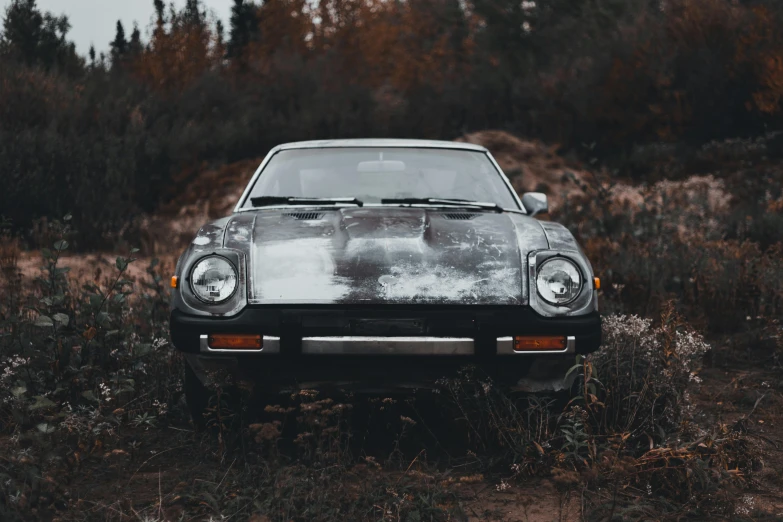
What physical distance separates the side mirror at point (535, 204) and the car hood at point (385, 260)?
81 cm

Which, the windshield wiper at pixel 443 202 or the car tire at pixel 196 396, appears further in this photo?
the windshield wiper at pixel 443 202

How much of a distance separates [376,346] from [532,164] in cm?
1114

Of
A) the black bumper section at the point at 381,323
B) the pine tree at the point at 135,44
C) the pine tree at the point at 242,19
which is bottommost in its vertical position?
the black bumper section at the point at 381,323

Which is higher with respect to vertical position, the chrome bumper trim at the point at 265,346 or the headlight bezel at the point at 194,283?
the headlight bezel at the point at 194,283

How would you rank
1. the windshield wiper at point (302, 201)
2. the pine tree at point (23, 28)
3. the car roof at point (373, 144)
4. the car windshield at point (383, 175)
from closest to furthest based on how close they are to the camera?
the windshield wiper at point (302, 201) → the car windshield at point (383, 175) → the car roof at point (373, 144) → the pine tree at point (23, 28)

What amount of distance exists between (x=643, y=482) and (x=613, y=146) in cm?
1322

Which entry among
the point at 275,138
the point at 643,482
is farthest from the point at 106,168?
the point at 643,482

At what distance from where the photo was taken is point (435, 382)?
3115mm

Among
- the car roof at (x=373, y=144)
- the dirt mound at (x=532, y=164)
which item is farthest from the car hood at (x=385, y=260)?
the dirt mound at (x=532, y=164)

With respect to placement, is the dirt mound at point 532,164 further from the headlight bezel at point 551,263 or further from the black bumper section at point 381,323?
the black bumper section at point 381,323

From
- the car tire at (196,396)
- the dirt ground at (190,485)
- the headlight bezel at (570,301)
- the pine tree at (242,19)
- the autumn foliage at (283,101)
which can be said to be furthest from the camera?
the pine tree at (242,19)

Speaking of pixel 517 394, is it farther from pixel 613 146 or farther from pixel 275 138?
pixel 613 146

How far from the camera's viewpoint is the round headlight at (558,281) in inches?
124

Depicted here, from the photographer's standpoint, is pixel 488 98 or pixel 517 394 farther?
pixel 488 98
